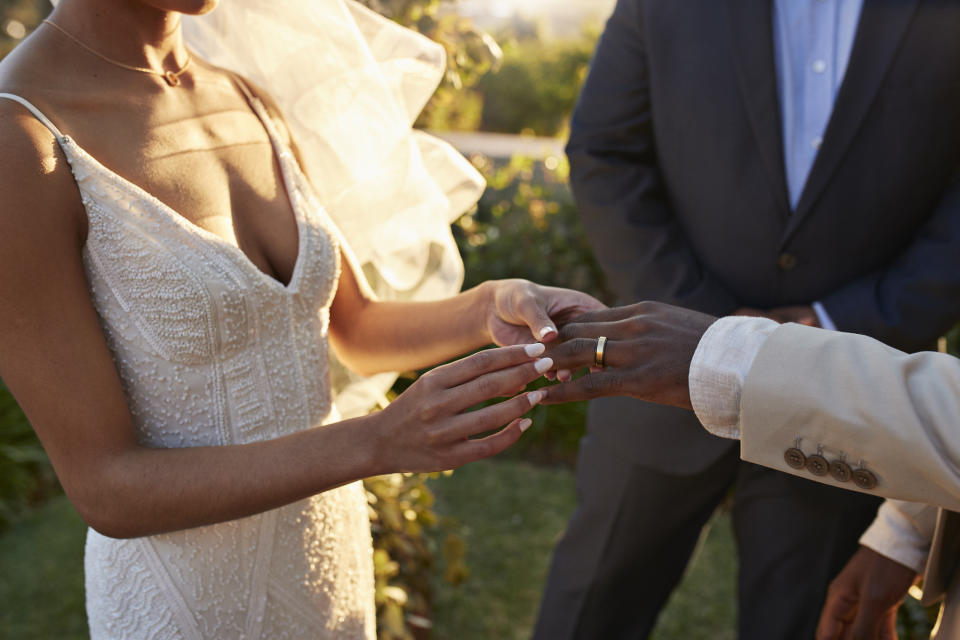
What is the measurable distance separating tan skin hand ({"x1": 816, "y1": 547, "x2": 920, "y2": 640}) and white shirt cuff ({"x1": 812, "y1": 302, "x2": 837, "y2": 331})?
679 mm

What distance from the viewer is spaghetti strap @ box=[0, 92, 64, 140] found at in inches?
54.5

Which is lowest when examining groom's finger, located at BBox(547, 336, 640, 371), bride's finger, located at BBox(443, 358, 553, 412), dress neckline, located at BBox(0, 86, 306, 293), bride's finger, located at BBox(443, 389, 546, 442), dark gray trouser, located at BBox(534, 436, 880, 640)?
dark gray trouser, located at BBox(534, 436, 880, 640)

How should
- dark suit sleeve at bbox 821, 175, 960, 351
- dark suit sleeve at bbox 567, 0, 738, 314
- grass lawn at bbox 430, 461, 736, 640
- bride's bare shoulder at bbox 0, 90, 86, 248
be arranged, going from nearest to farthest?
bride's bare shoulder at bbox 0, 90, 86, 248, dark suit sleeve at bbox 821, 175, 960, 351, dark suit sleeve at bbox 567, 0, 738, 314, grass lawn at bbox 430, 461, 736, 640

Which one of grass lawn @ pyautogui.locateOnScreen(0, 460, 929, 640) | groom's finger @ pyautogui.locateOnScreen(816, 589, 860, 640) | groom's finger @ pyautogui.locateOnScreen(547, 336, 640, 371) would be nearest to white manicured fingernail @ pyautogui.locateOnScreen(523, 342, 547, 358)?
groom's finger @ pyautogui.locateOnScreen(547, 336, 640, 371)

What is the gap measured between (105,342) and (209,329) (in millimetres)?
190

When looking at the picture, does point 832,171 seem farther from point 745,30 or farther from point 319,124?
point 319,124

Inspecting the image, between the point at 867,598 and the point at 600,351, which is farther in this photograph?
the point at 867,598

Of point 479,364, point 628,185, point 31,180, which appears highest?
point 31,180

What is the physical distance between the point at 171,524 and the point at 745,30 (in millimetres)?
2121

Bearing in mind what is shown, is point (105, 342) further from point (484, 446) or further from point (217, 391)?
point (484, 446)

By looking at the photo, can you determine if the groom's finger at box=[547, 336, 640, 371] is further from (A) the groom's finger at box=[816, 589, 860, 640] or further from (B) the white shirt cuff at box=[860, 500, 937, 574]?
(A) the groom's finger at box=[816, 589, 860, 640]

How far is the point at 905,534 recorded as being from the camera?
198 centimetres

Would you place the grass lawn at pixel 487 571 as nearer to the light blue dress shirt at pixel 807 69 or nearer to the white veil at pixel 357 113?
the white veil at pixel 357 113

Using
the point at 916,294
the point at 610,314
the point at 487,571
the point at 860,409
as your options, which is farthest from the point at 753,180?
the point at 487,571
